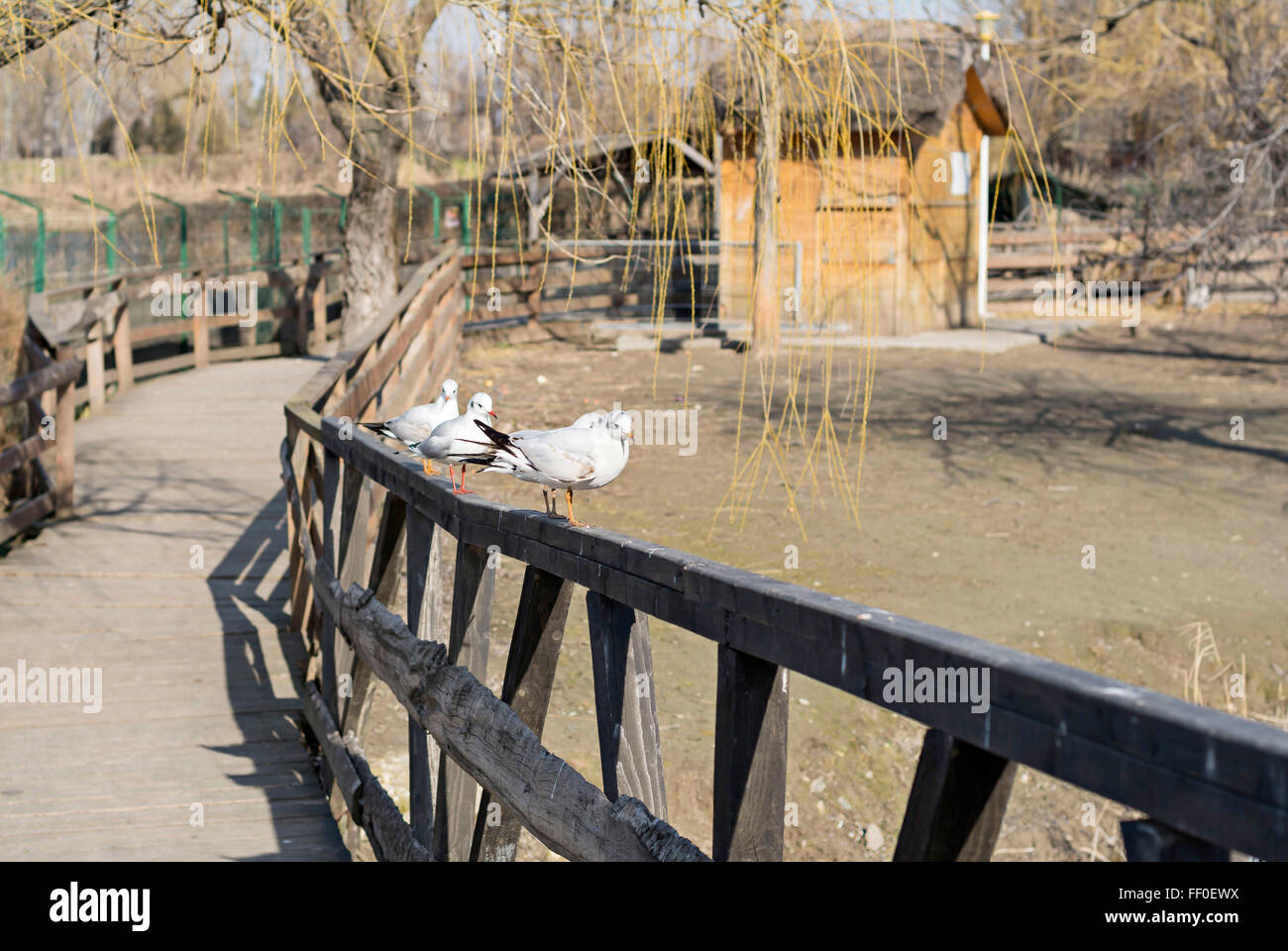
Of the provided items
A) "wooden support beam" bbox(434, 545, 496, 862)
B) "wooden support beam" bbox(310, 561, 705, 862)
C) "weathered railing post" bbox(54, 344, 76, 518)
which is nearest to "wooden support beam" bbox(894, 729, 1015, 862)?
"wooden support beam" bbox(310, 561, 705, 862)

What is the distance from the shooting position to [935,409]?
13.8 m

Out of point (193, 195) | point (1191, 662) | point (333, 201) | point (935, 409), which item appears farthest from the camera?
point (193, 195)

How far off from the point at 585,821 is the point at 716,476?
8134mm

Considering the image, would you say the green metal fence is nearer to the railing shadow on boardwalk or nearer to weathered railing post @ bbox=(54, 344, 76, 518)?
weathered railing post @ bbox=(54, 344, 76, 518)

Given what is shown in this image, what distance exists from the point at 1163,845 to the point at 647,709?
56.3 inches

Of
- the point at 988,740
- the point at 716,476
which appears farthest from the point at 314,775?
the point at 716,476

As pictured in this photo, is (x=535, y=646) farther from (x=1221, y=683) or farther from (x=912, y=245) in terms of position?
(x=912, y=245)

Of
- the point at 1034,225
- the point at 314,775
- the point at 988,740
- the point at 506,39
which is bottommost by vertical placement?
the point at 314,775

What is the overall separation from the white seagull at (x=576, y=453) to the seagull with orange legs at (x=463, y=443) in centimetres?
17

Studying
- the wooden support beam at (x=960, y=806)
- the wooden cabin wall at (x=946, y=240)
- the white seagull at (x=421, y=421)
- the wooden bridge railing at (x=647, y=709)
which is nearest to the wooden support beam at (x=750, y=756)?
the wooden bridge railing at (x=647, y=709)

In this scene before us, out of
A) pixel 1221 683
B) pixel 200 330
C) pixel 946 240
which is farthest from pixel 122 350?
pixel 946 240

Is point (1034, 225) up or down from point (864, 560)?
up

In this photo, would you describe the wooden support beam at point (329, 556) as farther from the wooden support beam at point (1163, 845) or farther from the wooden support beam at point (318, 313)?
the wooden support beam at point (318, 313)
